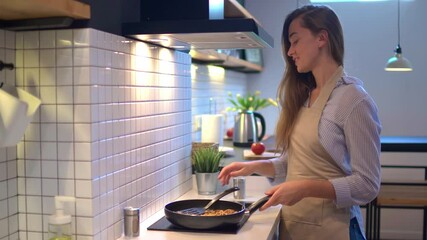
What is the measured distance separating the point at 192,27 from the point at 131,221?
0.63 metres

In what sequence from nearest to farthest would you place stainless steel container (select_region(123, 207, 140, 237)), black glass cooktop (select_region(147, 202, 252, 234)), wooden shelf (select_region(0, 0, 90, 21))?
1. wooden shelf (select_region(0, 0, 90, 21))
2. stainless steel container (select_region(123, 207, 140, 237))
3. black glass cooktop (select_region(147, 202, 252, 234))

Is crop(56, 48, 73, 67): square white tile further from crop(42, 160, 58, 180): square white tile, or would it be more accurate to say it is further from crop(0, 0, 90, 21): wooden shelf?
crop(42, 160, 58, 180): square white tile

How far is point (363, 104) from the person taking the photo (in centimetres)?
162

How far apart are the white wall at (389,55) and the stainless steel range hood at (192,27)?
133 inches

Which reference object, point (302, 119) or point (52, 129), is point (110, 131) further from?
point (302, 119)

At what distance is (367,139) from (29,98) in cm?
101

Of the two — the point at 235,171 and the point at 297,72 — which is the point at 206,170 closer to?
the point at 235,171

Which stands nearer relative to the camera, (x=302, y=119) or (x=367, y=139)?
(x=367, y=139)

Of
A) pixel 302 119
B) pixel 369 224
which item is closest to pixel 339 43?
pixel 302 119

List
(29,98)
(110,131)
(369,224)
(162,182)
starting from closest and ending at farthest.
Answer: (29,98) < (110,131) < (162,182) < (369,224)

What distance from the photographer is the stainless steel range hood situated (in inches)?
62.2

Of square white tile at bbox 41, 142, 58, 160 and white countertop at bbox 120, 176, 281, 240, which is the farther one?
white countertop at bbox 120, 176, 281, 240

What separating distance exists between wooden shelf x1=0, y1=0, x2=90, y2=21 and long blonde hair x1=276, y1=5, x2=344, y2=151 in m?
Answer: 0.78

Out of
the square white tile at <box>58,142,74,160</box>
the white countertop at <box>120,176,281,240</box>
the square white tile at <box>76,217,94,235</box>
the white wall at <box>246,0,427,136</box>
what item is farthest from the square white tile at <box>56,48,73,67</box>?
the white wall at <box>246,0,427,136</box>
